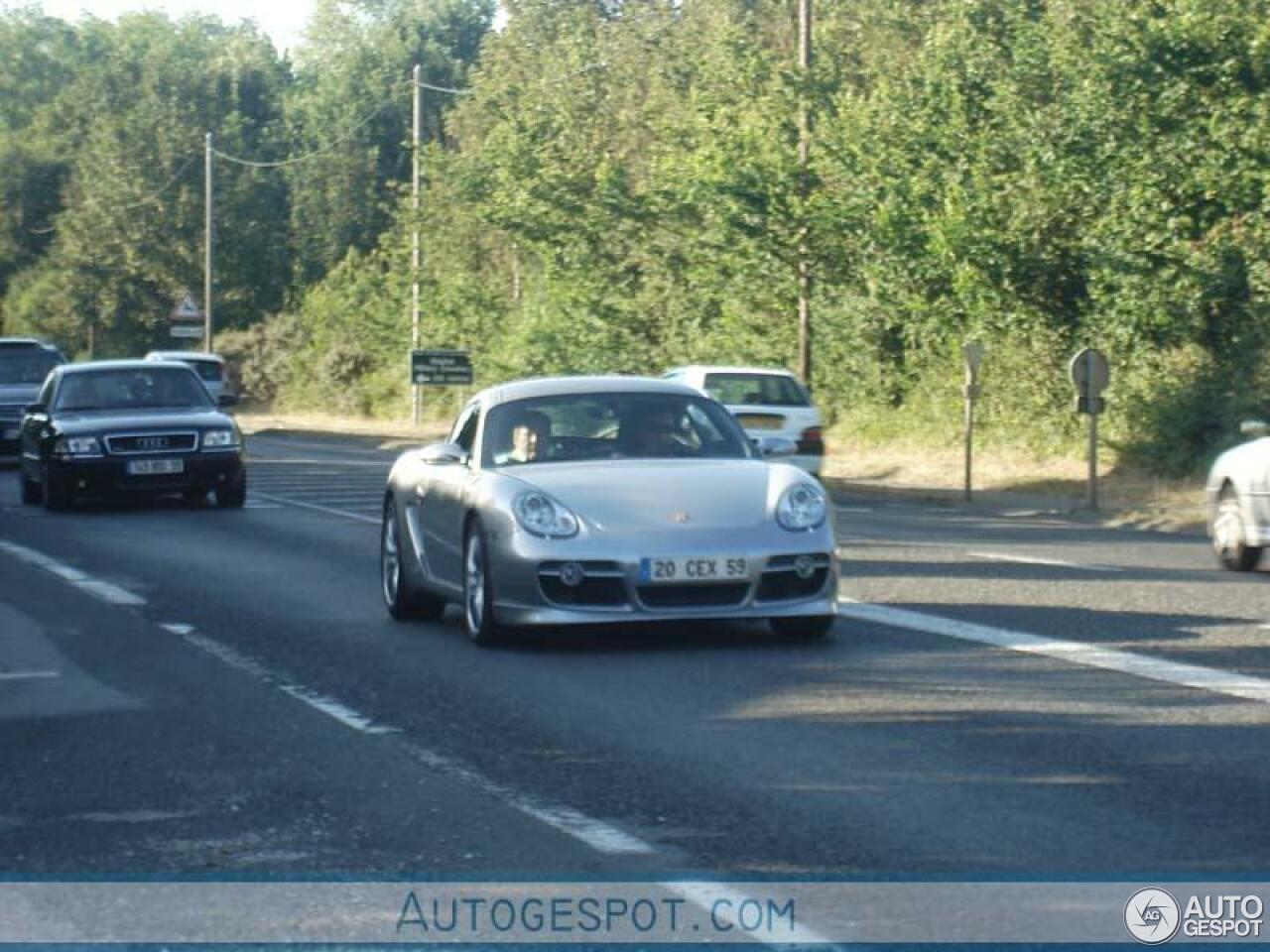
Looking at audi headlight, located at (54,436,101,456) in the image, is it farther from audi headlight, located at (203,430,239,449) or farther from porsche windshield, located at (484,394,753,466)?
porsche windshield, located at (484,394,753,466)

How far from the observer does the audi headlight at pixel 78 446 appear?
2402cm

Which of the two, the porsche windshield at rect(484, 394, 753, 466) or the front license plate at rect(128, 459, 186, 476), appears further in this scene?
the front license plate at rect(128, 459, 186, 476)

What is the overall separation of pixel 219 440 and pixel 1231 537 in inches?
451

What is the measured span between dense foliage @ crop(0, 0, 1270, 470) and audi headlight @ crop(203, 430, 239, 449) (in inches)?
469

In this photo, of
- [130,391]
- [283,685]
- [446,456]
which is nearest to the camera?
[283,685]

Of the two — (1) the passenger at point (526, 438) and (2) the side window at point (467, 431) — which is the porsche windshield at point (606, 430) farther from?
(2) the side window at point (467, 431)

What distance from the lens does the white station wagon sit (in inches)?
1108

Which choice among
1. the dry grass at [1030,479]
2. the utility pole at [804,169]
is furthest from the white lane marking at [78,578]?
the utility pole at [804,169]

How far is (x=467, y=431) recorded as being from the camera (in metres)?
13.3

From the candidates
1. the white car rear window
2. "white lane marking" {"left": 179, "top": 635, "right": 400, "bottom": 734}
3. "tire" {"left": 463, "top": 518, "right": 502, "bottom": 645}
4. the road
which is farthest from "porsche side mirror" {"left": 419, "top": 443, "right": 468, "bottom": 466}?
the white car rear window

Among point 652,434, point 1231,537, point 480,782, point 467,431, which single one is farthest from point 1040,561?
point 480,782

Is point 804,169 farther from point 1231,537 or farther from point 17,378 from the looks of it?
point 1231,537

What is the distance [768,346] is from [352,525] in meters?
18.3

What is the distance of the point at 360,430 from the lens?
169 feet
